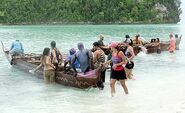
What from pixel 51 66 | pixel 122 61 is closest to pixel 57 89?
pixel 51 66

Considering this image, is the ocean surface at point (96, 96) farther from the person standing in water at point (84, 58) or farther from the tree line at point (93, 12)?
the tree line at point (93, 12)

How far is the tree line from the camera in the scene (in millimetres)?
157500

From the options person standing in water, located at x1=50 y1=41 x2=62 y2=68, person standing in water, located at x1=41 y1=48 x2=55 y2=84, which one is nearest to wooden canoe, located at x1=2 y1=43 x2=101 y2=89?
person standing in water, located at x1=41 y1=48 x2=55 y2=84

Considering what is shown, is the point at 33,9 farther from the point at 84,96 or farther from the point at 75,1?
the point at 84,96

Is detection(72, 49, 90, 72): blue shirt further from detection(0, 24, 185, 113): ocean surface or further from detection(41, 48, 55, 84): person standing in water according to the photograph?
detection(41, 48, 55, 84): person standing in water

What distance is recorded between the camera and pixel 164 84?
54.6 feet

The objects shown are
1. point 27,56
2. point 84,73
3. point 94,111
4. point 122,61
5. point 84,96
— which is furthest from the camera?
point 27,56

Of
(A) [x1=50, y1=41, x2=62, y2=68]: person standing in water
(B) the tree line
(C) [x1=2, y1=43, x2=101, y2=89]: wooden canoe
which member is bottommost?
(B) the tree line

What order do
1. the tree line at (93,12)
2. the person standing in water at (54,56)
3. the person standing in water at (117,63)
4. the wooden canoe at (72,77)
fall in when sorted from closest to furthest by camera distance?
the person standing in water at (117,63) → the wooden canoe at (72,77) → the person standing in water at (54,56) → the tree line at (93,12)

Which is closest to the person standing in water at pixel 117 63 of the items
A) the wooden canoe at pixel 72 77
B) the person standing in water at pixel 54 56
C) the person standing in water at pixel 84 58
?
the wooden canoe at pixel 72 77

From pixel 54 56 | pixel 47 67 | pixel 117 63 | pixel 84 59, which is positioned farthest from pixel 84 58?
pixel 117 63

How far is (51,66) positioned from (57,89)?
0.98 metres

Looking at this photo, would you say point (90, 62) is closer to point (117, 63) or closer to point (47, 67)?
point (47, 67)

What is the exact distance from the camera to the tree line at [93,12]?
6201 inches
